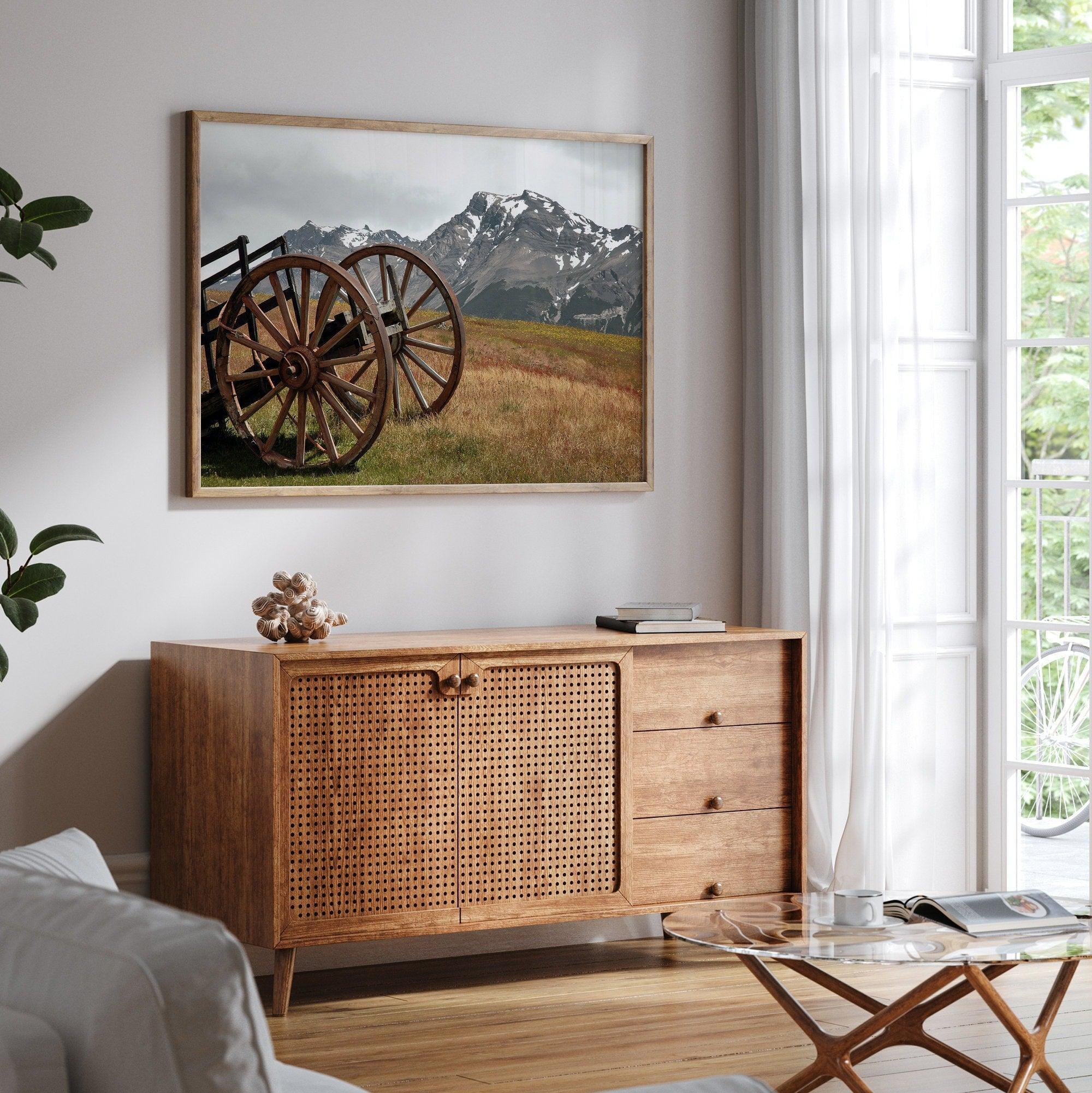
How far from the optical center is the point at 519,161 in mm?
4461

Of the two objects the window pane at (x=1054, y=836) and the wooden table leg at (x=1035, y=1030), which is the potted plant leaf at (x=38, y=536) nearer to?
the wooden table leg at (x=1035, y=1030)

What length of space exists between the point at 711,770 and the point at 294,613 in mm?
1144

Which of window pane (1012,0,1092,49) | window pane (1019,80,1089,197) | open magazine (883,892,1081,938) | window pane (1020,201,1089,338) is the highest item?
window pane (1012,0,1092,49)

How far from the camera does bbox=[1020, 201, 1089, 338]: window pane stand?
14.9 ft

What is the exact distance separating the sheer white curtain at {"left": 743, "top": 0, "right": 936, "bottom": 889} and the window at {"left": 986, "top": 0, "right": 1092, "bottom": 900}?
1.08 feet

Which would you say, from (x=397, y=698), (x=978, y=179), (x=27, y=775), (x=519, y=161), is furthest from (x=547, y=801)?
(x=978, y=179)

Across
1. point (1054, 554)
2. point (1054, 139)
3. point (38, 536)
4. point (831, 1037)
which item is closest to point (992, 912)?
point (831, 1037)

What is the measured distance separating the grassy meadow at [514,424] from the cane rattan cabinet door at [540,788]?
679 mm

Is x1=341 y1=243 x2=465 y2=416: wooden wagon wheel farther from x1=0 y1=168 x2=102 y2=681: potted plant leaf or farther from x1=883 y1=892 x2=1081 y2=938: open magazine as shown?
x1=883 y1=892 x2=1081 y2=938: open magazine

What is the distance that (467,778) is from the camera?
12.8 ft

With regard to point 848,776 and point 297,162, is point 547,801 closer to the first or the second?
point 848,776

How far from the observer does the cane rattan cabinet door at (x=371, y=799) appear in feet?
12.2

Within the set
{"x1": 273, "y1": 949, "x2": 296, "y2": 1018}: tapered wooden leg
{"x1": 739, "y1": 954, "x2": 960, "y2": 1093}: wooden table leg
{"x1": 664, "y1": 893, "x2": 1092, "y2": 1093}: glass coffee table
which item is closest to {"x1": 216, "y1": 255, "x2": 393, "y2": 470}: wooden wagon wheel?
{"x1": 273, "y1": 949, "x2": 296, "y2": 1018}: tapered wooden leg

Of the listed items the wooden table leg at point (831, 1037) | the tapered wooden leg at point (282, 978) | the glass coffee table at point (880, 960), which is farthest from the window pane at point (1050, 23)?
the tapered wooden leg at point (282, 978)
